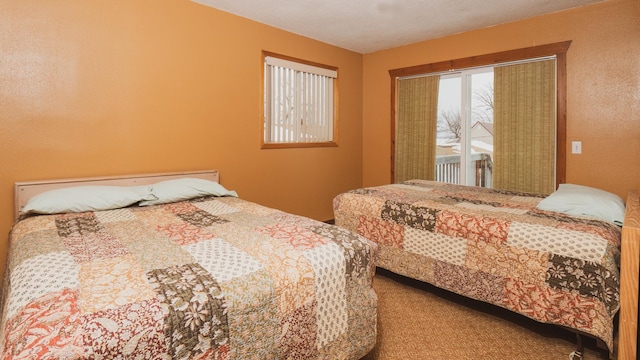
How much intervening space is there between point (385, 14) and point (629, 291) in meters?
2.85

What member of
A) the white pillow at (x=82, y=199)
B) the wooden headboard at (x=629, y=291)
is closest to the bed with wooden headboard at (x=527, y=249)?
the wooden headboard at (x=629, y=291)

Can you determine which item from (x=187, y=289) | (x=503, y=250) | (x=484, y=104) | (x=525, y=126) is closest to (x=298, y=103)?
(x=484, y=104)

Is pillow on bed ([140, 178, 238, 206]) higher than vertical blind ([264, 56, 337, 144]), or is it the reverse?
vertical blind ([264, 56, 337, 144])

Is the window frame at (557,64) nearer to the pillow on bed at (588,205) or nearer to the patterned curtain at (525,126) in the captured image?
the patterned curtain at (525,126)

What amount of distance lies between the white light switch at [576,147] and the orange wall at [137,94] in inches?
105

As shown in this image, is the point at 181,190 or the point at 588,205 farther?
the point at 181,190

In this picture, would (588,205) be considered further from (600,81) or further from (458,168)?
(458,168)

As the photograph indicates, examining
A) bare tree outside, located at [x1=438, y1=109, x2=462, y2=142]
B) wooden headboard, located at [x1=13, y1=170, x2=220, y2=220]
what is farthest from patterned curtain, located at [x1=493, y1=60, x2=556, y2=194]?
wooden headboard, located at [x1=13, y1=170, x2=220, y2=220]

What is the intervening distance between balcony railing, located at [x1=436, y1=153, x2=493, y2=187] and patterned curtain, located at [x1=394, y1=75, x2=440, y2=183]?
98 millimetres

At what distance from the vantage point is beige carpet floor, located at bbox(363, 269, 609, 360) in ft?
6.23

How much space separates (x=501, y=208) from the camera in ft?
7.95

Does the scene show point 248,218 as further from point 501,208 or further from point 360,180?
point 360,180

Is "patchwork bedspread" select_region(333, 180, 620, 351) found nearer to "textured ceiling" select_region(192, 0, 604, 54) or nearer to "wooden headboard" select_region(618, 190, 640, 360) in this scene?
"wooden headboard" select_region(618, 190, 640, 360)

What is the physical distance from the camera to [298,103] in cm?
407
